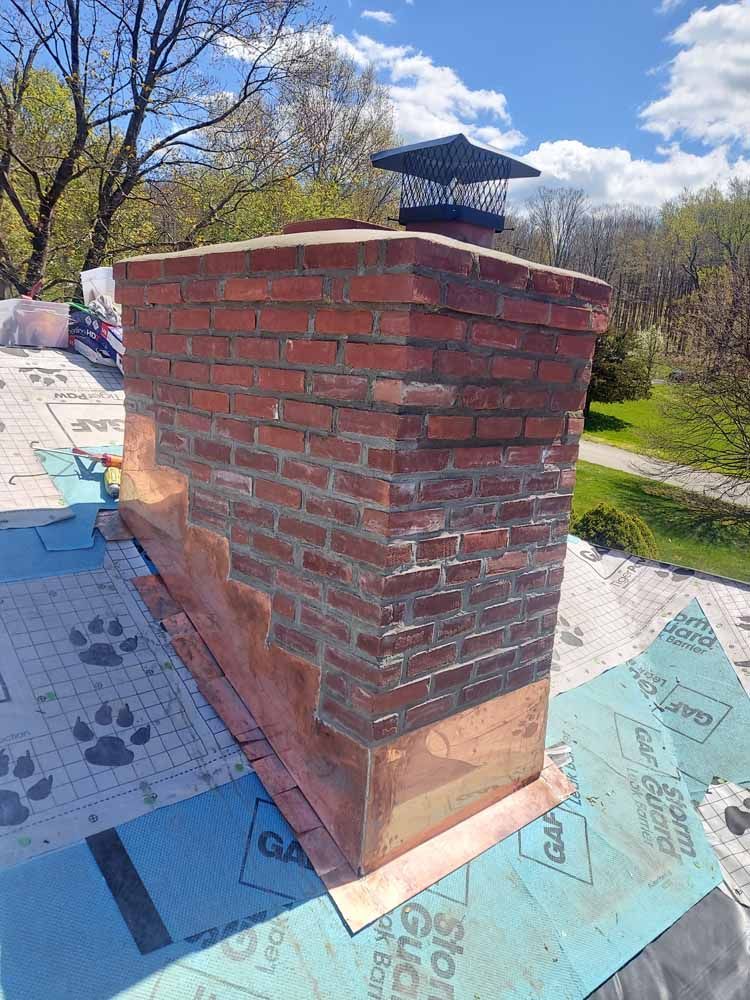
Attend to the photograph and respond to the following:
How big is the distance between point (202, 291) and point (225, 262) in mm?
142

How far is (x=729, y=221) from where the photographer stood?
1109 inches

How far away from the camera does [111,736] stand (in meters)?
1.56

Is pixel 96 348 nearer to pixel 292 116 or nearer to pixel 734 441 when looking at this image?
pixel 734 441

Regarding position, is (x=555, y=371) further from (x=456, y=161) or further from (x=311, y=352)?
(x=456, y=161)

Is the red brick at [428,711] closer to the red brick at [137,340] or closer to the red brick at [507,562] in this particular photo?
the red brick at [507,562]

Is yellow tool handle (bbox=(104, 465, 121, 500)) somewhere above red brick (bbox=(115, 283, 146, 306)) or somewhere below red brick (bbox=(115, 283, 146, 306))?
below

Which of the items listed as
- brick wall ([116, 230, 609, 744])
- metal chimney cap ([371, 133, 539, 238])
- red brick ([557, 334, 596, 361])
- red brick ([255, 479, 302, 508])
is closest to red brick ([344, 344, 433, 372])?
brick wall ([116, 230, 609, 744])

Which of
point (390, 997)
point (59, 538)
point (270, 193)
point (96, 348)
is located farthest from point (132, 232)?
point (390, 997)

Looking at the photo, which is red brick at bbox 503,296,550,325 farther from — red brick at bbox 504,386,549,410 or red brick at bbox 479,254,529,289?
red brick at bbox 504,386,549,410

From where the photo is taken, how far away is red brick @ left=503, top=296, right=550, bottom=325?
1426 mm

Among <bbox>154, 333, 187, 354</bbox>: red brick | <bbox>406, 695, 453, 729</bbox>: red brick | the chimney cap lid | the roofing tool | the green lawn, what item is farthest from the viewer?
the green lawn

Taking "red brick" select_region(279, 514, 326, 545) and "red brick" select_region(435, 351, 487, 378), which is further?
"red brick" select_region(279, 514, 326, 545)

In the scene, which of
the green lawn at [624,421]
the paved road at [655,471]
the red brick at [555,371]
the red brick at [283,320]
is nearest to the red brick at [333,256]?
the red brick at [283,320]

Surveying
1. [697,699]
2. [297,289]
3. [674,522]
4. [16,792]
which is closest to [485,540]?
[297,289]
